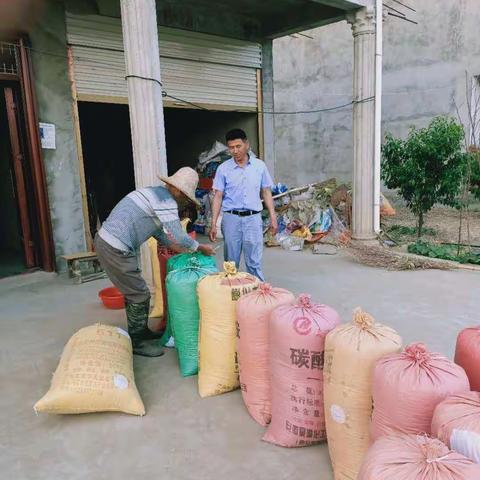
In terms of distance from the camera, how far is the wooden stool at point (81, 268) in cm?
545

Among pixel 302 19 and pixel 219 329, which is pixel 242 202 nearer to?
pixel 219 329

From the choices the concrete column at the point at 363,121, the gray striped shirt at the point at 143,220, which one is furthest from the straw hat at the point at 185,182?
the concrete column at the point at 363,121

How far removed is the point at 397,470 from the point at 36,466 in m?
1.78

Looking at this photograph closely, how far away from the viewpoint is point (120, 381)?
98.7 inches

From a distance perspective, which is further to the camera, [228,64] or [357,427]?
[228,64]

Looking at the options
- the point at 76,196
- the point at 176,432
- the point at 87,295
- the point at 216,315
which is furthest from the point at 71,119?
the point at 176,432

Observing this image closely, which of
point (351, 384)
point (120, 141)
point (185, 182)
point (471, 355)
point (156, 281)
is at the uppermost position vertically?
point (120, 141)

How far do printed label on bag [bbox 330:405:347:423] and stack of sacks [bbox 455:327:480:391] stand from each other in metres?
0.52

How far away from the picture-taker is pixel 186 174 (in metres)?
3.06

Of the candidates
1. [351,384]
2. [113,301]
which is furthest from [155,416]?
[113,301]

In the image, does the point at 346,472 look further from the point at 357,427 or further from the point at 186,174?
the point at 186,174

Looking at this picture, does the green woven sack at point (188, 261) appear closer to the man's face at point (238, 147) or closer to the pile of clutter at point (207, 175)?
the man's face at point (238, 147)

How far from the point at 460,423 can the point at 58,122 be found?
18.7ft

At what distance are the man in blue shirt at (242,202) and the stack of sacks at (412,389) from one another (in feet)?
8.19
